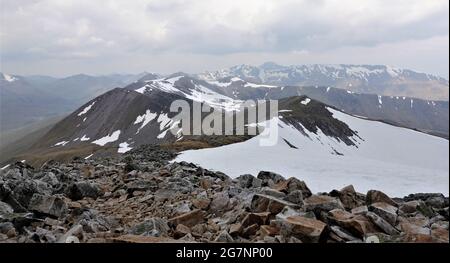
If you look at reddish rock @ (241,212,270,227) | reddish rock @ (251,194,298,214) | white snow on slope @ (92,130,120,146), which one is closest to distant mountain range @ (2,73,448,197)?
white snow on slope @ (92,130,120,146)

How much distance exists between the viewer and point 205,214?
1311 centimetres

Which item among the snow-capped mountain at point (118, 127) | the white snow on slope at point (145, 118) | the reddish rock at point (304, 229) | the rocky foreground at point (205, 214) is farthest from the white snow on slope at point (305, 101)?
the reddish rock at point (304, 229)

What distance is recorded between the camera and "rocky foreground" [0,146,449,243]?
10384mm

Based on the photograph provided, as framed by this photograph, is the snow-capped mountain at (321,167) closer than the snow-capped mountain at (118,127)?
Yes

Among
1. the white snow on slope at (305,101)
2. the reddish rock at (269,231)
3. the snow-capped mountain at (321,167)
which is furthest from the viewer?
the white snow on slope at (305,101)

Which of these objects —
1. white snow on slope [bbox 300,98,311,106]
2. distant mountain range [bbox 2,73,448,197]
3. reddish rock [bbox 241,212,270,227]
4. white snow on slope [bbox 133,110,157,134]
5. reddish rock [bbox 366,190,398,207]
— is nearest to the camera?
reddish rock [bbox 241,212,270,227]

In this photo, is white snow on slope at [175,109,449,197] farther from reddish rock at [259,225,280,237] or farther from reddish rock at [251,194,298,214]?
reddish rock at [259,225,280,237]

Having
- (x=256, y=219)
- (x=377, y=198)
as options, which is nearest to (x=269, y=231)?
(x=256, y=219)

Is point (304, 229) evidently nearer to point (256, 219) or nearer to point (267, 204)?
point (256, 219)

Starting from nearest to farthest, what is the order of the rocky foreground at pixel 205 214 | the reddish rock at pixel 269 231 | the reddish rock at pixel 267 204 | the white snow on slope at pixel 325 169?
the rocky foreground at pixel 205 214 < the reddish rock at pixel 269 231 < the reddish rock at pixel 267 204 < the white snow on slope at pixel 325 169

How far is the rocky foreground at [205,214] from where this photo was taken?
34.1 ft

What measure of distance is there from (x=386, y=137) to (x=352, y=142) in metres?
15.6

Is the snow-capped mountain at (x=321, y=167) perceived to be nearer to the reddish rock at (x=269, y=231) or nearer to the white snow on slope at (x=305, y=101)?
the reddish rock at (x=269, y=231)
